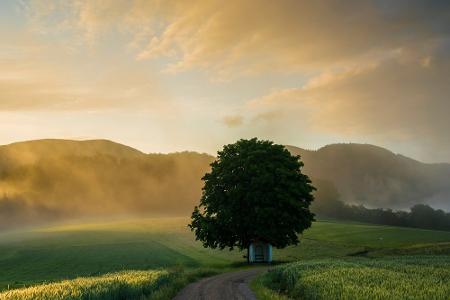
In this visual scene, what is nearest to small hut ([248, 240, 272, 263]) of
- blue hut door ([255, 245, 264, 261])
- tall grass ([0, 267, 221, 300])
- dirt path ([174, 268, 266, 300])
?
blue hut door ([255, 245, 264, 261])

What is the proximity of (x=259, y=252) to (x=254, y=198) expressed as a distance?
383 inches

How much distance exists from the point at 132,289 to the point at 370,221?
565 ft

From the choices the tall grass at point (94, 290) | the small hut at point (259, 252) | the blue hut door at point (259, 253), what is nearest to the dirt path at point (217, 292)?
the tall grass at point (94, 290)

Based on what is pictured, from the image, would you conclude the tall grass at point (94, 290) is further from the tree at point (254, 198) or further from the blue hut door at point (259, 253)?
the blue hut door at point (259, 253)

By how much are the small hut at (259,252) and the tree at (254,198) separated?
1.42m

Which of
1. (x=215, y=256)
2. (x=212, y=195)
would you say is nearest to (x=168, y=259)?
(x=215, y=256)

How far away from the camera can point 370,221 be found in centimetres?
18688

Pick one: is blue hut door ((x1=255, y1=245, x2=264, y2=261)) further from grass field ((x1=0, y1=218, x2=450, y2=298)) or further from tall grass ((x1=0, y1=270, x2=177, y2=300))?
tall grass ((x1=0, y1=270, x2=177, y2=300))

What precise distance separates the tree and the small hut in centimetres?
142

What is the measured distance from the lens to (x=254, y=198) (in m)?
63.1

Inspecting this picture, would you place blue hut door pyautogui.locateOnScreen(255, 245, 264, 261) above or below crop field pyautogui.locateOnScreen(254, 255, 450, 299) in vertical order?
below

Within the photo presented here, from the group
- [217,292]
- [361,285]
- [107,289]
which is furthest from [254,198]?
[107,289]

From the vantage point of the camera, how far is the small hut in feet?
221

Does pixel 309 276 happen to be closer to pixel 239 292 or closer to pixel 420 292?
pixel 239 292
